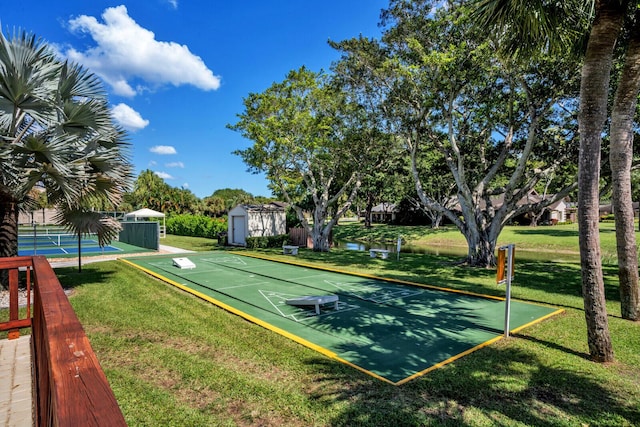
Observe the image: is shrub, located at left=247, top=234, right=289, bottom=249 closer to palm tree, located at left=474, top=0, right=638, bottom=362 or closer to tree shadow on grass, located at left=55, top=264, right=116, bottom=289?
tree shadow on grass, located at left=55, top=264, right=116, bottom=289

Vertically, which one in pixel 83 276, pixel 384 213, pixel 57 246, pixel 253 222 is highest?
pixel 384 213

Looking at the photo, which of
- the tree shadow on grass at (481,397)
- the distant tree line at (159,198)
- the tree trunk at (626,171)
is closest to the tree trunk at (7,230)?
the tree shadow on grass at (481,397)

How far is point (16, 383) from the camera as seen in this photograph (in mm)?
4242

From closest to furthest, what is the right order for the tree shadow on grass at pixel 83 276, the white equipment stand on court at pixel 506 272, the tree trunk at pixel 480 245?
the white equipment stand on court at pixel 506 272 → the tree shadow on grass at pixel 83 276 → the tree trunk at pixel 480 245

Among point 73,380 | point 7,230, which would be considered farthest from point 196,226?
point 73,380

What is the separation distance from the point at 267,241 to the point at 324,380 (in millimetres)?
19218

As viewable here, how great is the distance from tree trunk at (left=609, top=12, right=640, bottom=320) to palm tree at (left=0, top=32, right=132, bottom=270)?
37.7 ft

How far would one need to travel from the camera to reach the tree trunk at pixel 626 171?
6715mm

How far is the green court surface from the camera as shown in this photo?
577cm

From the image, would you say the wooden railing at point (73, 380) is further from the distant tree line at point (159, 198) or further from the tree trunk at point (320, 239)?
the distant tree line at point (159, 198)

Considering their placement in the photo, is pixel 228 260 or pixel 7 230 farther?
pixel 228 260

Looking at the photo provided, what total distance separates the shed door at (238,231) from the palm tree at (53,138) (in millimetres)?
14543

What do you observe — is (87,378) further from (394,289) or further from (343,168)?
(343,168)

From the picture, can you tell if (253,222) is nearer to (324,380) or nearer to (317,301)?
(317,301)
